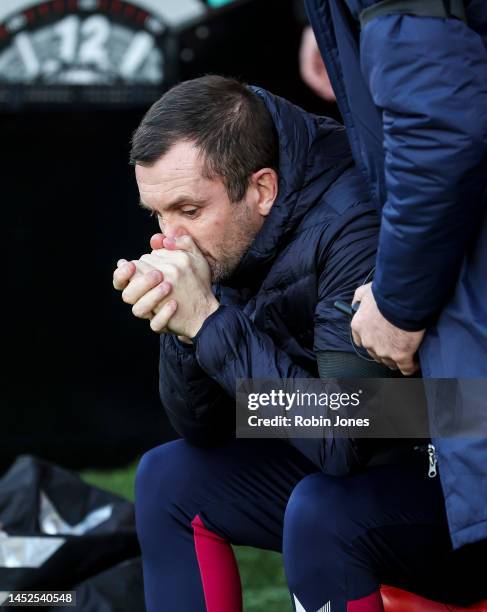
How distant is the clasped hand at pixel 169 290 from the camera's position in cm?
149

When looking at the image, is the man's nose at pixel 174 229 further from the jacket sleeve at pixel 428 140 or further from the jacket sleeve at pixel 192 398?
the jacket sleeve at pixel 428 140

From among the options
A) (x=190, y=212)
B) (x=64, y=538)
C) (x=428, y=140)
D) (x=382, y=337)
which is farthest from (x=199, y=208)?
(x=64, y=538)

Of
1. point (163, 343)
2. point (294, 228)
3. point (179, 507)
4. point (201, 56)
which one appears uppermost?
point (201, 56)

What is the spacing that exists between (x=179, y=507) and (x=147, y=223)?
1.83 m

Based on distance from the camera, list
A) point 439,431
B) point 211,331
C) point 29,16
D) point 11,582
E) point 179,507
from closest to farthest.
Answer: point 439,431 → point 211,331 → point 179,507 → point 11,582 → point 29,16

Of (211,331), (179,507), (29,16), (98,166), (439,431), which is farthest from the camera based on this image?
(98,166)

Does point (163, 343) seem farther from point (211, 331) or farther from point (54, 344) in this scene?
point (54, 344)

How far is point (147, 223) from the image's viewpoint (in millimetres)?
3395

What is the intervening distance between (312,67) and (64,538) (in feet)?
5.34

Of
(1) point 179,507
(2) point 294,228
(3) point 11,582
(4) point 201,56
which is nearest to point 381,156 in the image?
(2) point 294,228

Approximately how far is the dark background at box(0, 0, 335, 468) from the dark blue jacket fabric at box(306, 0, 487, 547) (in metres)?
2.08

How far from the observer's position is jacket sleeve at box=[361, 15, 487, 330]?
3.84 feet

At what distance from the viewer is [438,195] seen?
1.20 m

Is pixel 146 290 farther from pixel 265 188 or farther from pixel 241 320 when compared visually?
pixel 265 188
